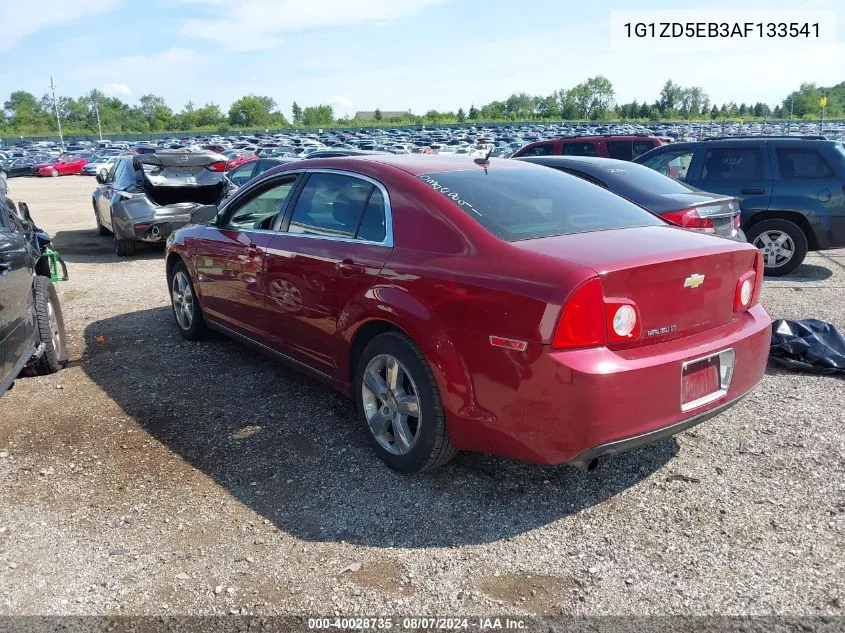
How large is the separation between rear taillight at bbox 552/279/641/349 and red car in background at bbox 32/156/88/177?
4761 centimetres

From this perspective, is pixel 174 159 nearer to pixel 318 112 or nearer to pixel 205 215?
pixel 205 215

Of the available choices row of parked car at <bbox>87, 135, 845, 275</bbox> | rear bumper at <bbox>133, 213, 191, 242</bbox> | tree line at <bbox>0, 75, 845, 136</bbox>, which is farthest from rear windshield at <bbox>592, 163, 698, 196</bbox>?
tree line at <bbox>0, 75, 845, 136</bbox>

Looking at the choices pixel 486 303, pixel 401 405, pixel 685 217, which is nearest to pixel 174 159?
pixel 685 217

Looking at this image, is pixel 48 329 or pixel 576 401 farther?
pixel 48 329

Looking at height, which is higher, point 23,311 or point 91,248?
point 23,311

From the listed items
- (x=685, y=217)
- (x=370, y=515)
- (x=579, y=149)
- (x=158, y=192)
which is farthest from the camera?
(x=579, y=149)

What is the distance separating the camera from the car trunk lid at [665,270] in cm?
297

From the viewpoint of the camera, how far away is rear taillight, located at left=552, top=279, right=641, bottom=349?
282cm

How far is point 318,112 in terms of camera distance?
15062cm

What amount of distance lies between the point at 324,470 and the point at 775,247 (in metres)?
7.31

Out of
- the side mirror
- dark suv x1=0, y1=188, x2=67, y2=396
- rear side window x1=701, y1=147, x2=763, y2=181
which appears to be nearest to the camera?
dark suv x1=0, y1=188, x2=67, y2=396

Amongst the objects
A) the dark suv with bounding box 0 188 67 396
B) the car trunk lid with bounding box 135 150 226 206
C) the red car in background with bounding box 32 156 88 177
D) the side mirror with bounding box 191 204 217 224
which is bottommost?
the dark suv with bounding box 0 188 67 396

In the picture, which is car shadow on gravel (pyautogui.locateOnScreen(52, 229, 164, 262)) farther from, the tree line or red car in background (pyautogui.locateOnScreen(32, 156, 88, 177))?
the tree line

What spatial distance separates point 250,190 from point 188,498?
97.1 inches
